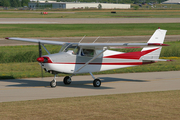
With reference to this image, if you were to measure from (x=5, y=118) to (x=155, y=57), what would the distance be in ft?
31.2

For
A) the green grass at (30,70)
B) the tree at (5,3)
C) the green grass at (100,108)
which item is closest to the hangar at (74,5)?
the tree at (5,3)

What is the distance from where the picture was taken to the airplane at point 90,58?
1392 cm

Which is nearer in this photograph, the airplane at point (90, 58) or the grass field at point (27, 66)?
the airplane at point (90, 58)

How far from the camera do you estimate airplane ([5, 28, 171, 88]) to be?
13922mm

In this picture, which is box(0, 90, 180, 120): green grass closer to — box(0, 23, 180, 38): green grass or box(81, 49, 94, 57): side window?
box(81, 49, 94, 57): side window

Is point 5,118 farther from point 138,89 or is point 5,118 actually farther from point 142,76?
point 142,76

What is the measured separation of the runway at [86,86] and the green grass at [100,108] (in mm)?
1240

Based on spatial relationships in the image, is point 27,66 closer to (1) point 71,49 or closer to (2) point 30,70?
(2) point 30,70

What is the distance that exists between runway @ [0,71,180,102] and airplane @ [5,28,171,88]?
69cm

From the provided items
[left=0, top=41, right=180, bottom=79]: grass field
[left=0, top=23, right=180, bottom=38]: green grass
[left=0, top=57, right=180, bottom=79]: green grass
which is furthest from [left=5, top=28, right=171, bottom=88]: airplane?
[left=0, top=23, right=180, bottom=38]: green grass

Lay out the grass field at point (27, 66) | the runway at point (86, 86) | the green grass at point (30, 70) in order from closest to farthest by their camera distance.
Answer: the runway at point (86, 86), the green grass at point (30, 70), the grass field at point (27, 66)

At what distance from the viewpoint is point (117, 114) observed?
9.74 metres

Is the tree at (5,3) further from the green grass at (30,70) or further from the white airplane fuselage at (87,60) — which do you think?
the white airplane fuselage at (87,60)

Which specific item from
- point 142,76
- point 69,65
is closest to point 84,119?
point 69,65
